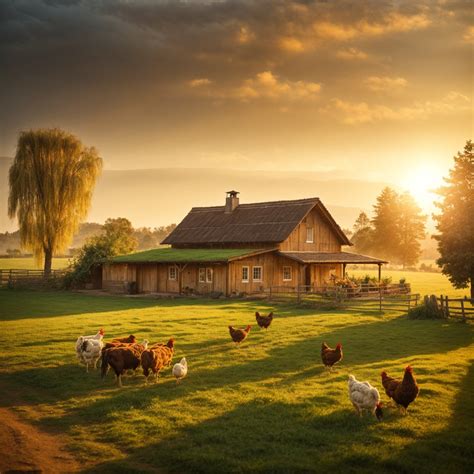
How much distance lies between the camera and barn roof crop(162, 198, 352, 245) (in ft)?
151

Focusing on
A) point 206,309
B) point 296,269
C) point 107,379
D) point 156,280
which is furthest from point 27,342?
point 296,269

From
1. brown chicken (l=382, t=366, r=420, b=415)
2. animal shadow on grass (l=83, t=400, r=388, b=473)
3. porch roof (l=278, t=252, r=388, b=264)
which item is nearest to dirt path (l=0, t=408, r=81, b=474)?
animal shadow on grass (l=83, t=400, r=388, b=473)

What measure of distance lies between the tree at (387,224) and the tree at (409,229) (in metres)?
0.84

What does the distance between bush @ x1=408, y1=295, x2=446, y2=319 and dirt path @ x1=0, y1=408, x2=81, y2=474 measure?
21389 millimetres

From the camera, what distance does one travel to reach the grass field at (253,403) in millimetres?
8703

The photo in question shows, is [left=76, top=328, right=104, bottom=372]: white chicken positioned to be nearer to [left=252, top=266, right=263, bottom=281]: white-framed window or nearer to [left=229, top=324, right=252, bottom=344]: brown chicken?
[left=229, top=324, right=252, bottom=344]: brown chicken

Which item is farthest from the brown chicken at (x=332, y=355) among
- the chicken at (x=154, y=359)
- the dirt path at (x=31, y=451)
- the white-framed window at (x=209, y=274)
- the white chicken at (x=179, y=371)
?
the white-framed window at (x=209, y=274)

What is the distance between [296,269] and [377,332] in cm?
2301

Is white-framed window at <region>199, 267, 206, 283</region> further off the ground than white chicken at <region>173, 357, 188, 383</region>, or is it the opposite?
white-framed window at <region>199, 267, 206, 283</region>

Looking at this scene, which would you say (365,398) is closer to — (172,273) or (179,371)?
(179,371)

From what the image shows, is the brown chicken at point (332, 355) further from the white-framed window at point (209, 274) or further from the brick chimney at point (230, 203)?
the brick chimney at point (230, 203)

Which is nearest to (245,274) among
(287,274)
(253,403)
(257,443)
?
(287,274)

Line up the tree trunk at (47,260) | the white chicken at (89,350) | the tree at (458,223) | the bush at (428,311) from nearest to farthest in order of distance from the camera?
1. the white chicken at (89,350)
2. the bush at (428,311)
3. the tree at (458,223)
4. the tree trunk at (47,260)

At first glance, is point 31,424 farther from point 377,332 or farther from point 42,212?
point 42,212
